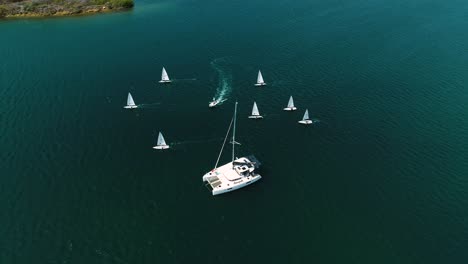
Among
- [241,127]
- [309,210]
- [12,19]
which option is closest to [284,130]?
[241,127]

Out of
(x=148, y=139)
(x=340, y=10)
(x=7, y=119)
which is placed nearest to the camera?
(x=148, y=139)

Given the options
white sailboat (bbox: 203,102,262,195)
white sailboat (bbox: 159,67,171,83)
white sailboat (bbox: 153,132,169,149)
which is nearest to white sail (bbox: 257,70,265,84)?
white sailboat (bbox: 159,67,171,83)

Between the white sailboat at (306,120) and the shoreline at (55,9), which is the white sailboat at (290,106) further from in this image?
the shoreline at (55,9)

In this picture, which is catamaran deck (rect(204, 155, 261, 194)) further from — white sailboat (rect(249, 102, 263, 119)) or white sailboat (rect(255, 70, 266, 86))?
white sailboat (rect(255, 70, 266, 86))

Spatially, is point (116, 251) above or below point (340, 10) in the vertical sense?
below

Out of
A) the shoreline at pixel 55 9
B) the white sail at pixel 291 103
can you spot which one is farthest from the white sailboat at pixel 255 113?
the shoreline at pixel 55 9

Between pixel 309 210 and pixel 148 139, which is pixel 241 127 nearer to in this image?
pixel 148 139

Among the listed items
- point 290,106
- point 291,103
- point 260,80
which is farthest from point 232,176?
point 260,80
